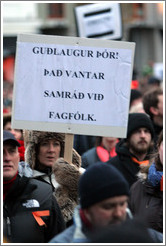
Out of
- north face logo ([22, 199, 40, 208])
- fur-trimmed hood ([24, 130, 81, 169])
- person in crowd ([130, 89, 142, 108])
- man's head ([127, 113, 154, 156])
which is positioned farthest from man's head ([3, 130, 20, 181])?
person in crowd ([130, 89, 142, 108])

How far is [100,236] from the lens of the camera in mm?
2248

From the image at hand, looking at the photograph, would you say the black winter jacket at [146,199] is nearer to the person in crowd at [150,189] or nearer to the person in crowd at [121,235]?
the person in crowd at [150,189]

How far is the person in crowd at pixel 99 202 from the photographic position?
285 cm

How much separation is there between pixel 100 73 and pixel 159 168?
73 cm

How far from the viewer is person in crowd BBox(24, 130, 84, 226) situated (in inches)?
166

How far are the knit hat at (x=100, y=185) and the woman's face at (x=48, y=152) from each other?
1.76 metres

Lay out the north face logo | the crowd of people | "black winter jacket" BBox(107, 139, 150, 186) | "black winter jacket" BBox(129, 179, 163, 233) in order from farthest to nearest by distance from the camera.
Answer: "black winter jacket" BBox(107, 139, 150, 186)
"black winter jacket" BBox(129, 179, 163, 233)
the north face logo
the crowd of people

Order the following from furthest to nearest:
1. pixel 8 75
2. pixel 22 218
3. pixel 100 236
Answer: pixel 8 75 → pixel 22 218 → pixel 100 236

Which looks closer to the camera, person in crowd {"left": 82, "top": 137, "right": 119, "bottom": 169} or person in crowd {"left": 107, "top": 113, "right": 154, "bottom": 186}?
person in crowd {"left": 107, "top": 113, "right": 154, "bottom": 186}

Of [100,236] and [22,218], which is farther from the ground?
[100,236]

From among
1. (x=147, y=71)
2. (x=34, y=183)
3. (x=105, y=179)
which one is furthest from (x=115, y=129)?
(x=147, y=71)

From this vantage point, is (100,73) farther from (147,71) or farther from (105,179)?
(147,71)

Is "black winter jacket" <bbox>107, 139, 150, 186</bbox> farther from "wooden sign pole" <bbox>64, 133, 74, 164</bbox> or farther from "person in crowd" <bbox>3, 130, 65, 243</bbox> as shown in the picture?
"person in crowd" <bbox>3, 130, 65, 243</bbox>

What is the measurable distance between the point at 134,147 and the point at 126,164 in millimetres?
278
